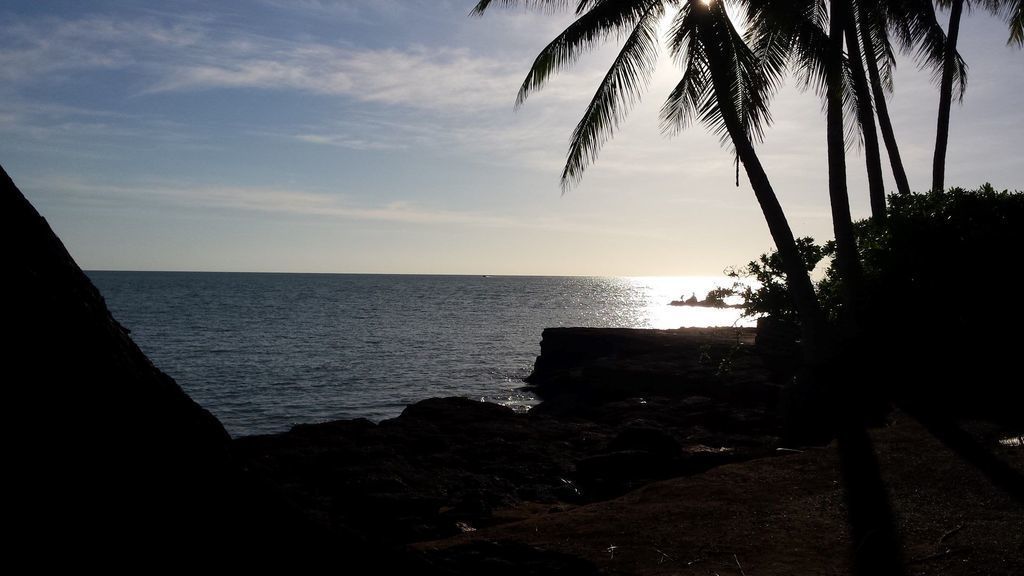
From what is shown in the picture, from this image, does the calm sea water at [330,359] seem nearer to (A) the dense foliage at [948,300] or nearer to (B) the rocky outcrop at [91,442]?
(A) the dense foliage at [948,300]

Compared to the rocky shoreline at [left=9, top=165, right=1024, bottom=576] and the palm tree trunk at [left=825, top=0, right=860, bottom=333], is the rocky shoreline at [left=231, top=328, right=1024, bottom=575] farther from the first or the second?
the palm tree trunk at [left=825, top=0, right=860, bottom=333]

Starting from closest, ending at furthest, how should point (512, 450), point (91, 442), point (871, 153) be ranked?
point (91, 442) → point (512, 450) → point (871, 153)

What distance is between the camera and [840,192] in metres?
14.7

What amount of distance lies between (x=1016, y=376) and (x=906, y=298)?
2.46 metres

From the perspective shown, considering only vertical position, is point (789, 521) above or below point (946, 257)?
below

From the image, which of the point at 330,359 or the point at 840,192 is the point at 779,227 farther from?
the point at 330,359

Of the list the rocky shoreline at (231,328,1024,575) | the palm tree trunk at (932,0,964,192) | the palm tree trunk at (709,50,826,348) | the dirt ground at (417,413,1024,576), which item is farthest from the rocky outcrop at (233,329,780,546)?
the palm tree trunk at (932,0,964,192)

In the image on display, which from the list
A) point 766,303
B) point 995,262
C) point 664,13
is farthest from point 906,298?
point 664,13

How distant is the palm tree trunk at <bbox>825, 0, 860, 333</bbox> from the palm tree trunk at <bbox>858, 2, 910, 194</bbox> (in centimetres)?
527

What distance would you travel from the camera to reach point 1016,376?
13.3 meters

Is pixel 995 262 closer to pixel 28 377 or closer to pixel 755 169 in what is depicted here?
pixel 755 169

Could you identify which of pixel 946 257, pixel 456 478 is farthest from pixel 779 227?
pixel 456 478

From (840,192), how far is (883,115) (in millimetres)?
7206

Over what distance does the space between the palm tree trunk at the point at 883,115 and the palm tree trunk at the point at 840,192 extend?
208 inches
